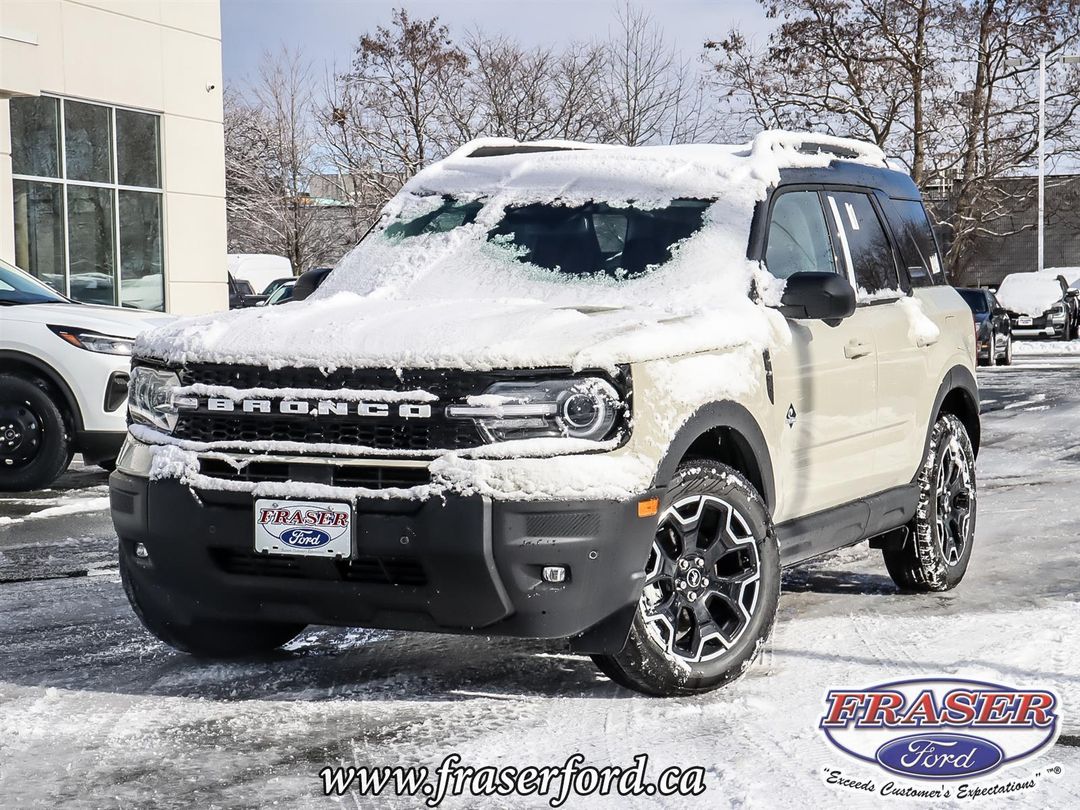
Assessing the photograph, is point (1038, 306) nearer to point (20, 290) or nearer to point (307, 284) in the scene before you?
point (20, 290)

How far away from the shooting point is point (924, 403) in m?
6.45

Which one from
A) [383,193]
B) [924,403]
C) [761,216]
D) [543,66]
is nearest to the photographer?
[761,216]

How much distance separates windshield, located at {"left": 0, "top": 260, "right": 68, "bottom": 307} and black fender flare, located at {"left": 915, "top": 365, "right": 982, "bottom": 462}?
6653 millimetres

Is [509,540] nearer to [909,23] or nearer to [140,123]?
[140,123]

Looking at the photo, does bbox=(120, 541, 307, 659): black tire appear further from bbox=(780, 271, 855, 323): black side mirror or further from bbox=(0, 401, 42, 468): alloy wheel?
bbox=(0, 401, 42, 468): alloy wheel

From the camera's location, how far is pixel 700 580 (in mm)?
4816

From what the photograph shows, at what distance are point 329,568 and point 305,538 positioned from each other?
0.12m

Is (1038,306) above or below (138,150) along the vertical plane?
below

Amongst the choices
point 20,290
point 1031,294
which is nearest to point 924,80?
point 1031,294

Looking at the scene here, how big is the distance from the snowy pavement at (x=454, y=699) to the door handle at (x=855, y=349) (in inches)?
42.0

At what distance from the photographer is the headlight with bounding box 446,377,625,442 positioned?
4336mm

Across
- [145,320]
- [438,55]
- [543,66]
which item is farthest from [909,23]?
[145,320]

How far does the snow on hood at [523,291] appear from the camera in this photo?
446cm

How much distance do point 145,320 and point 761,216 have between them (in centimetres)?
609
